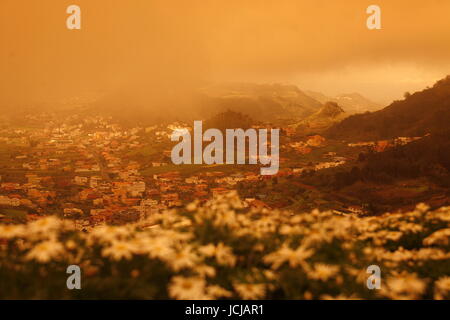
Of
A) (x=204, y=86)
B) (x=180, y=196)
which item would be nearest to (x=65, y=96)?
(x=204, y=86)

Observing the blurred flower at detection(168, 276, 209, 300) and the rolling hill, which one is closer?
the blurred flower at detection(168, 276, 209, 300)

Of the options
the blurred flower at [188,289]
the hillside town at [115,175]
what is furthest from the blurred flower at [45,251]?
the hillside town at [115,175]

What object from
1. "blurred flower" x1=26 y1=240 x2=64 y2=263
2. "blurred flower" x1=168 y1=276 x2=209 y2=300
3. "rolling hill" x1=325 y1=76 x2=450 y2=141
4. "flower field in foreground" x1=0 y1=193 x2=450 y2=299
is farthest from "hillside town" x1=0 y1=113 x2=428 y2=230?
"blurred flower" x1=168 y1=276 x2=209 y2=300

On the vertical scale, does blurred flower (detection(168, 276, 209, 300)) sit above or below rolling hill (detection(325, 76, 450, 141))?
below

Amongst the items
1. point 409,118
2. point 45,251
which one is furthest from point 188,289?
point 409,118

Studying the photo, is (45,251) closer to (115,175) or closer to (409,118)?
(409,118)

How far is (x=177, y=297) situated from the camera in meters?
3.33

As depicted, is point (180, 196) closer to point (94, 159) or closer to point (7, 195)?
point (7, 195)

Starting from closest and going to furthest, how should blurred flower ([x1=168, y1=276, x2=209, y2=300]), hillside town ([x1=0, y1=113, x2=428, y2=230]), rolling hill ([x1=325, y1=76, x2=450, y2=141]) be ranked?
blurred flower ([x1=168, y1=276, x2=209, y2=300])
hillside town ([x1=0, y1=113, x2=428, y2=230])
rolling hill ([x1=325, y1=76, x2=450, y2=141])

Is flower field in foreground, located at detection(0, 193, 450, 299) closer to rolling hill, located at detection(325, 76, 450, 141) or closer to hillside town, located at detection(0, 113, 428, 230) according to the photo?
hillside town, located at detection(0, 113, 428, 230)

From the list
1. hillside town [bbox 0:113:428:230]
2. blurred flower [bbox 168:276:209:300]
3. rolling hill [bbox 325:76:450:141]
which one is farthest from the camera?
rolling hill [bbox 325:76:450:141]

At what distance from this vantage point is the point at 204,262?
12.6ft

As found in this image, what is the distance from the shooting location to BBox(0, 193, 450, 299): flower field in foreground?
3262 mm
